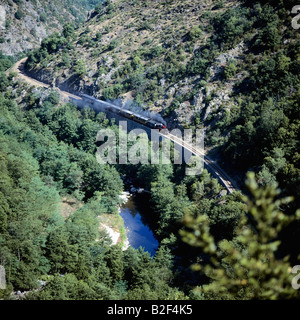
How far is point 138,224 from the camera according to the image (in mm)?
43625

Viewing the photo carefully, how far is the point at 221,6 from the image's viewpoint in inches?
2721

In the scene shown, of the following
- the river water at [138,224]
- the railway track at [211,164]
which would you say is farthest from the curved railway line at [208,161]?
the river water at [138,224]

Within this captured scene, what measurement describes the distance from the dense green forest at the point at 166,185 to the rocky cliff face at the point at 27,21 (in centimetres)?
3425

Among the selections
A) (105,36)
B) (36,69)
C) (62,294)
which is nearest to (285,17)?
(105,36)

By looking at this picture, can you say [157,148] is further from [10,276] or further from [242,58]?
[10,276]

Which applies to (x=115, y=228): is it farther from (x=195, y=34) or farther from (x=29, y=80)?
(x=29, y=80)

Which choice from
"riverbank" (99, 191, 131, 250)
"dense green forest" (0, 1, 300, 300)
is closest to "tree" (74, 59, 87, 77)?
"dense green forest" (0, 1, 300, 300)

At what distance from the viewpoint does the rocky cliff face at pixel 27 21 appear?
100000mm

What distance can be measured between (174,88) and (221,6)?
26849mm

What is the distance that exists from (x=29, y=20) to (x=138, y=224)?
101 m
